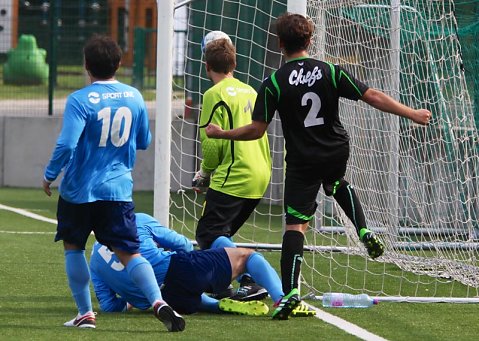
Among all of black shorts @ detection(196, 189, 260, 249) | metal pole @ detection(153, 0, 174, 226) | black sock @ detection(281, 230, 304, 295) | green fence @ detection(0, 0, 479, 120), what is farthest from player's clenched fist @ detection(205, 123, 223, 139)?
green fence @ detection(0, 0, 479, 120)

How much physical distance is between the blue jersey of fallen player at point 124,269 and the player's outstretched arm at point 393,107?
1569mm

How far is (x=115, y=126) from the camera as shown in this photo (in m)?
6.87

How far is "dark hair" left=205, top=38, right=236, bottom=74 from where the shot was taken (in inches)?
319

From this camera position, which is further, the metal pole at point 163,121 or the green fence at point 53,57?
the green fence at point 53,57

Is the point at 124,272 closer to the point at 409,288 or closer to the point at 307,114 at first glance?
the point at 307,114

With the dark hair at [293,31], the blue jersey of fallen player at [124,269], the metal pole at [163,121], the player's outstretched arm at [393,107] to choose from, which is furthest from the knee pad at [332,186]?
the metal pole at [163,121]

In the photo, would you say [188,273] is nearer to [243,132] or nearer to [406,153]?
[243,132]

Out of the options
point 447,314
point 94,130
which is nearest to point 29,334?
point 94,130

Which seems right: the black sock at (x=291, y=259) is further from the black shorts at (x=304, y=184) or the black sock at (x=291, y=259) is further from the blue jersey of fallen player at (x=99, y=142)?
the blue jersey of fallen player at (x=99, y=142)

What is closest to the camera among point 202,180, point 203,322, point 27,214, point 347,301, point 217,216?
point 203,322

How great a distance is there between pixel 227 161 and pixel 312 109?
1147 mm

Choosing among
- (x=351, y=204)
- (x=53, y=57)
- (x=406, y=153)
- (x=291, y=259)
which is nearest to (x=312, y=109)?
(x=351, y=204)

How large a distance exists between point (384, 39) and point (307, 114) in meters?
2.89

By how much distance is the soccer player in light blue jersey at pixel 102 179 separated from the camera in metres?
6.82
